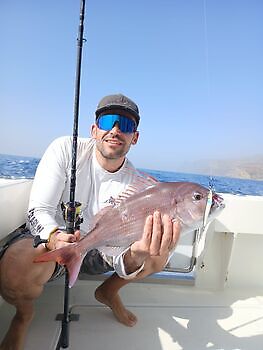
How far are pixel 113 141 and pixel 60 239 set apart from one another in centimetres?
83

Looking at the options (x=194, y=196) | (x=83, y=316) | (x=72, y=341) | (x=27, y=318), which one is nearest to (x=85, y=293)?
(x=83, y=316)

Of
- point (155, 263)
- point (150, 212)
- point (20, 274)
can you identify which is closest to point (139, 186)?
→ point (150, 212)

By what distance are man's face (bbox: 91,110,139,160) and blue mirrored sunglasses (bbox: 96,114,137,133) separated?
21 mm

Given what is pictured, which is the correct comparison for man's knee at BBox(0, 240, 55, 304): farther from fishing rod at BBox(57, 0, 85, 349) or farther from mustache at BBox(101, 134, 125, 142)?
mustache at BBox(101, 134, 125, 142)

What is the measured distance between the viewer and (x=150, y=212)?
160 cm

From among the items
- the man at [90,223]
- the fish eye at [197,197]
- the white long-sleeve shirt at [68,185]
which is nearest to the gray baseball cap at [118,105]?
the man at [90,223]

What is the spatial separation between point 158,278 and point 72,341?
1206mm

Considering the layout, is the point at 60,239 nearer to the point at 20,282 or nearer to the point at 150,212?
the point at 20,282

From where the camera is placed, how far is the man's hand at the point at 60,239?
4.99 ft

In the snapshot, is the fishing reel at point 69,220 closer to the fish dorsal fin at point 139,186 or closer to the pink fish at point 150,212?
the pink fish at point 150,212

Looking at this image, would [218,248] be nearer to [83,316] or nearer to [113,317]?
[113,317]

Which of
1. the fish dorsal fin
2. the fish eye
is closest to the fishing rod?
the fish dorsal fin

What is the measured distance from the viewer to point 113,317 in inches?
89.6

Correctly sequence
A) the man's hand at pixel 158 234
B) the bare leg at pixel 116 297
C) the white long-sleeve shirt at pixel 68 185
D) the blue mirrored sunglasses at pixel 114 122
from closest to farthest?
the man's hand at pixel 158 234
the white long-sleeve shirt at pixel 68 185
the blue mirrored sunglasses at pixel 114 122
the bare leg at pixel 116 297
